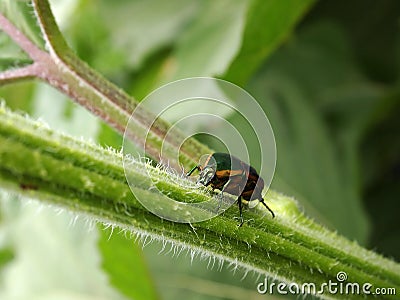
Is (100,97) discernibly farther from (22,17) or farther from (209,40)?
(209,40)

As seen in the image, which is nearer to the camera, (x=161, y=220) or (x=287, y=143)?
(x=161, y=220)

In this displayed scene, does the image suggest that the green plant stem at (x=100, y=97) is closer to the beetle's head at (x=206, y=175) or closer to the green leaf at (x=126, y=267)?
the beetle's head at (x=206, y=175)

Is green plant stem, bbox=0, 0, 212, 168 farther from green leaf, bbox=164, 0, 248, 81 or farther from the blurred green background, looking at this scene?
green leaf, bbox=164, 0, 248, 81

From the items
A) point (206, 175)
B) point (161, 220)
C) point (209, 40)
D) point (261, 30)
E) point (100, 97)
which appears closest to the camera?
Result: point (161, 220)

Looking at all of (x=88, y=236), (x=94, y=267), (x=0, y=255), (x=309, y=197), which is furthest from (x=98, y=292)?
(x=309, y=197)

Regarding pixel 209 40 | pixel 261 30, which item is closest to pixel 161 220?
pixel 261 30

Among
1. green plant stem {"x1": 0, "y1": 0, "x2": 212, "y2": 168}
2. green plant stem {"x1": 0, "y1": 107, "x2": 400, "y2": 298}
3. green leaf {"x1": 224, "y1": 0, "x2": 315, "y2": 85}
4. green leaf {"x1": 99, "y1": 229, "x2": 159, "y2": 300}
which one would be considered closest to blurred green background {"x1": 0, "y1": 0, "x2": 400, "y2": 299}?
green leaf {"x1": 99, "y1": 229, "x2": 159, "y2": 300}

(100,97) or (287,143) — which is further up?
(100,97)

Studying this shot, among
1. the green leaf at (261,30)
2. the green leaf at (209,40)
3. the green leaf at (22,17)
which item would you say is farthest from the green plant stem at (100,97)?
the green leaf at (209,40)
